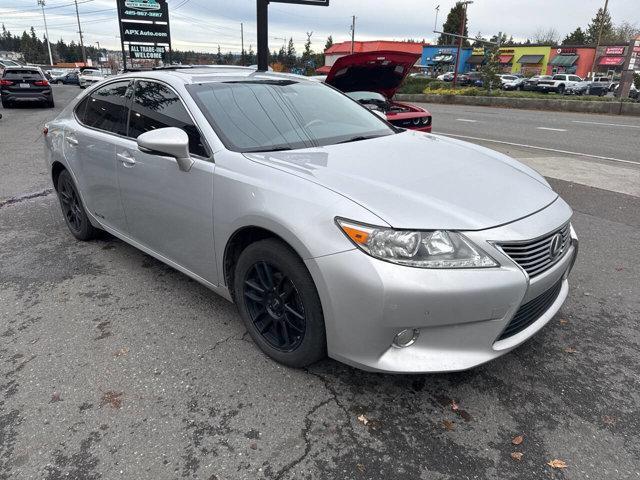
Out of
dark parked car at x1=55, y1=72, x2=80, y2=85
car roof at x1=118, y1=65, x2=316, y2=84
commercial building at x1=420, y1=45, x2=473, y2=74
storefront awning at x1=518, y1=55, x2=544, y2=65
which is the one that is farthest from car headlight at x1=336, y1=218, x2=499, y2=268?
commercial building at x1=420, y1=45, x2=473, y2=74

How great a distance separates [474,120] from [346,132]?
14.7 metres

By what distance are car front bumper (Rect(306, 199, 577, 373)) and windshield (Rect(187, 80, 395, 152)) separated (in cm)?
111

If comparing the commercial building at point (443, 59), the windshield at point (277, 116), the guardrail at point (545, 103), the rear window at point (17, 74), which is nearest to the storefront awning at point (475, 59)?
the commercial building at point (443, 59)

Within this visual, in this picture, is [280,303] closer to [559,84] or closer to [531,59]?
[559,84]

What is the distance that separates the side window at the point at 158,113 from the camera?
3033 mm

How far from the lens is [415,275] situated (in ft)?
6.95

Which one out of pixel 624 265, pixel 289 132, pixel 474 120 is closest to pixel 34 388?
pixel 289 132

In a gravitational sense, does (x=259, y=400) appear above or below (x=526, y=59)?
below

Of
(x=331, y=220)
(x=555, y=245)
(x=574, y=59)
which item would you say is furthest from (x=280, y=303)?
(x=574, y=59)

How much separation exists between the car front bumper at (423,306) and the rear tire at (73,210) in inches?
121

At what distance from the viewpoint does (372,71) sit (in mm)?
7195

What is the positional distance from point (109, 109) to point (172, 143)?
59.6 inches

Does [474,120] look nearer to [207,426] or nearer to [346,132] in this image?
[346,132]

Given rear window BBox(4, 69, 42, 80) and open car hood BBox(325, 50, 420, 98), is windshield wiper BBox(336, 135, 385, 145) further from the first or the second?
rear window BBox(4, 69, 42, 80)
